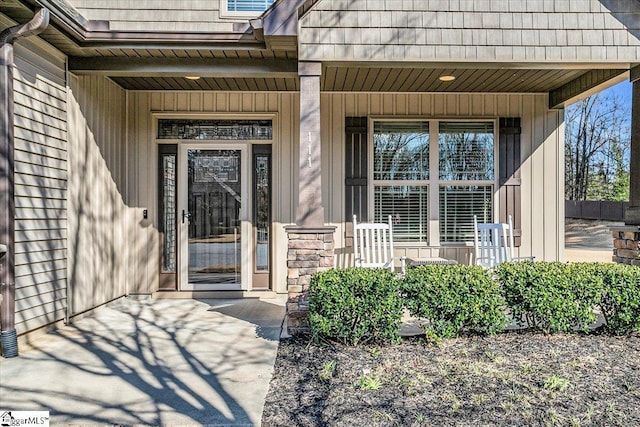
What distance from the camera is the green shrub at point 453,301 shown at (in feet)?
12.1

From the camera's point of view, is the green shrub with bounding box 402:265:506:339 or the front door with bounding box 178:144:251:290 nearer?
the green shrub with bounding box 402:265:506:339

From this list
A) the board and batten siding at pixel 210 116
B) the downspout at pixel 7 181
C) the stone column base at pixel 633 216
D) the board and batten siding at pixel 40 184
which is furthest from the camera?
the board and batten siding at pixel 210 116

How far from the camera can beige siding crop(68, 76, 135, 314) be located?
4.64 meters

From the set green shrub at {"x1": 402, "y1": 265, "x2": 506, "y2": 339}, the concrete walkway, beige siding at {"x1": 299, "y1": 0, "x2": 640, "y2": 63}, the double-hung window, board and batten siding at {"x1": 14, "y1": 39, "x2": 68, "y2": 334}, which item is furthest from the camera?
the double-hung window

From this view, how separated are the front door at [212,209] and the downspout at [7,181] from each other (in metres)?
2.35

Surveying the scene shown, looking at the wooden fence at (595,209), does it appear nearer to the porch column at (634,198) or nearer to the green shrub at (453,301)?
the porch column at (634,198)

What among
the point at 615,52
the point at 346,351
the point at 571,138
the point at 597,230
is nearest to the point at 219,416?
the point at 346,351

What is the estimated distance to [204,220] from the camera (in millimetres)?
5879

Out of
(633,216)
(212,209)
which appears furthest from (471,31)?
(212,209)

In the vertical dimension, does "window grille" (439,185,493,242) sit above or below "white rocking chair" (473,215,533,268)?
above

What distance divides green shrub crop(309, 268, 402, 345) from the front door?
95.3 inches

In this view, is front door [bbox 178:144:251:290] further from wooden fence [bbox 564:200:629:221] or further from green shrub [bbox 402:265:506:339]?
wooden fence [bbox 564:200:629:221]

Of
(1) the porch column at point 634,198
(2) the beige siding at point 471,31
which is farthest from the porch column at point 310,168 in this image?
(1) the porch column at point 634,198

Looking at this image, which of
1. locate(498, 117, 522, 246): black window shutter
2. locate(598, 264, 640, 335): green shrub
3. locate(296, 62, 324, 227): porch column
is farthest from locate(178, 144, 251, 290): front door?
locate(598, 264, 640, 335): green shrub
